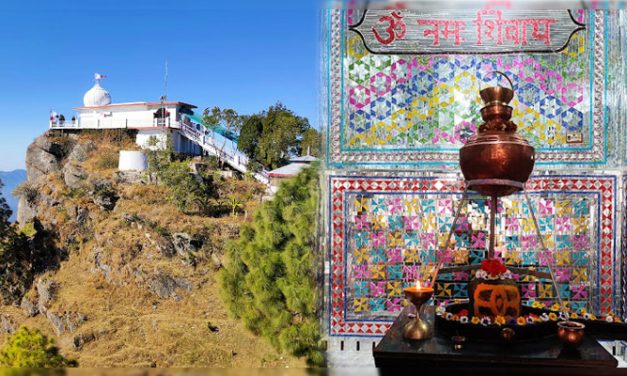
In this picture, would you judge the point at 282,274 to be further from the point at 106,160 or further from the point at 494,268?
the point at 106,160

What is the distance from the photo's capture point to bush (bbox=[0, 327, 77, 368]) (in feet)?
15.0

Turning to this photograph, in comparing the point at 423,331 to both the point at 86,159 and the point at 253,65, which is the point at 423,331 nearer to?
the point at 253,65

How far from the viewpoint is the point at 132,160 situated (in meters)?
14.0

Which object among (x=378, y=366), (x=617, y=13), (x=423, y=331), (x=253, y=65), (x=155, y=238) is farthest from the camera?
(x=155, y=238)

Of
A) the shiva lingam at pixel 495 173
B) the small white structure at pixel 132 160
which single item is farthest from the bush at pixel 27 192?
the shiva lingam at pixel 495 173

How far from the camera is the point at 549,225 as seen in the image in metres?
2.33

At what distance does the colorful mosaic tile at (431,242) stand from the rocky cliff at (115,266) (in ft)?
24.3

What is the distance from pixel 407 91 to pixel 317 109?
0.40 metres

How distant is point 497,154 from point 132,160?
528 inches

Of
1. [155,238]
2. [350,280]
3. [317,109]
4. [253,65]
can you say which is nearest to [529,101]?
[317,109]

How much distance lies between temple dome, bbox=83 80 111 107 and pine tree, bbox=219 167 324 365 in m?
11.9

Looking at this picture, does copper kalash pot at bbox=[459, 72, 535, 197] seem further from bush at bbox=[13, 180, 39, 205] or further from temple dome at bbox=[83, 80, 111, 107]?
temple dome at bbox=[83, 80, 111, 107]

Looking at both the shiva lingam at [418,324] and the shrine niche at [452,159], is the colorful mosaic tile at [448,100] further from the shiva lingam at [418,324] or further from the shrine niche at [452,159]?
the shiva lingam at [418,324]

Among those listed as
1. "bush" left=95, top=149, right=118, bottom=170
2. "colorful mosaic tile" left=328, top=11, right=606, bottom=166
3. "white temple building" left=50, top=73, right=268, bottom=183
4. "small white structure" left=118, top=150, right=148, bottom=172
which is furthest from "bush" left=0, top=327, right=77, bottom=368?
"bush" left=95, top=149, right=118, bottom=170
